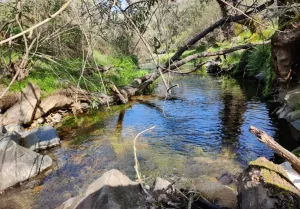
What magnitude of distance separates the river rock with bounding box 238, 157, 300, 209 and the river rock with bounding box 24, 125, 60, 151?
5353mm

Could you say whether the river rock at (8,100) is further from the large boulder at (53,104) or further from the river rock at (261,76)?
the river rock at (261,76)

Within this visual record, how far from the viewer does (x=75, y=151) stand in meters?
7.05

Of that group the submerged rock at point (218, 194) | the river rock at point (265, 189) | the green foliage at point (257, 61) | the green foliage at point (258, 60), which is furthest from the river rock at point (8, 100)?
the green foliage at point (257, 61)

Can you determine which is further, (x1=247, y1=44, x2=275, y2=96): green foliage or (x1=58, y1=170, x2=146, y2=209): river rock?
(x1=247, y1=44, x2=275, y2=96): green foliage

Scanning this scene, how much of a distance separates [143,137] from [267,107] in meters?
4.98

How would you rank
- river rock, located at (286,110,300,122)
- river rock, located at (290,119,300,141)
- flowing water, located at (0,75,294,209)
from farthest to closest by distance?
1. river rock, located at (286,110,300,122)
2. river rock, located at (290,119,300,141)
3. flowing water, located at (0,75,294,209)

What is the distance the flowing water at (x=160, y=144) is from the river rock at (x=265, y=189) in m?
1.92

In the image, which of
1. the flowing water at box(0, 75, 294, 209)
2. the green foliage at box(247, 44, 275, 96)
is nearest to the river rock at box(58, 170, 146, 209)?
the flowing water at box(0, 75, 294, 209)

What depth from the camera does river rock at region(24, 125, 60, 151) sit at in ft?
23.3

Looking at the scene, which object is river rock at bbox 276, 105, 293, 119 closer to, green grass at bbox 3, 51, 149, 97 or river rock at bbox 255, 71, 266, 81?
green grass at bbox 3, 51, 149, 97

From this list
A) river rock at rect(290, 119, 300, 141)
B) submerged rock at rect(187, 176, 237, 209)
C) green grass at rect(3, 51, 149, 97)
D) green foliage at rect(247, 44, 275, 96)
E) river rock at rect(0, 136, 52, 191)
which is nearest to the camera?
submerged rock at rect(187, 176, 237, 209)

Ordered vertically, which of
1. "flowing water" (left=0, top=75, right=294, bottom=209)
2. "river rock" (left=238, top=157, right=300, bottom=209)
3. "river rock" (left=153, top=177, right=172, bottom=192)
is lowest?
"flowing water" (left=0, top=75, right=294, bottom=209)

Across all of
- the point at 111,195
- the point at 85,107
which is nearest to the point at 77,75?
the point at 85,107

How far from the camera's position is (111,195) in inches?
141
